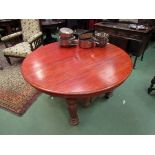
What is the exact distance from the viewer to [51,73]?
147 centimetres

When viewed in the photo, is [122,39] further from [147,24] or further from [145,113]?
[145,113]

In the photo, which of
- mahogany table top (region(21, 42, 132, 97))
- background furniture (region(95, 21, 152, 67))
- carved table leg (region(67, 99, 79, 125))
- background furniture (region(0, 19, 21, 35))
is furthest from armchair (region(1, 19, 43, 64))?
carved table leg (region(67, 99, 79, 125))

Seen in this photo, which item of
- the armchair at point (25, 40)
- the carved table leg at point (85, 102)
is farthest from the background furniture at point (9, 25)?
the carved table leg at point (85, 102)

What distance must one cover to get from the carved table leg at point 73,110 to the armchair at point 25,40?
1501 millimetres

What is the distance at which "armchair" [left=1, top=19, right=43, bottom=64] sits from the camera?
2.70 metres

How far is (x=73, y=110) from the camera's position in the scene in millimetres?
1642

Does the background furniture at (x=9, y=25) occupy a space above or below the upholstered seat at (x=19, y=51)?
above

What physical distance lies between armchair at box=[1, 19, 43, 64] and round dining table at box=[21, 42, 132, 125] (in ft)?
2.82

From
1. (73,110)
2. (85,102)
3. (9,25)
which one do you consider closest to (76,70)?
(73,110)

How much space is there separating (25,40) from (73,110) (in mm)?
2124

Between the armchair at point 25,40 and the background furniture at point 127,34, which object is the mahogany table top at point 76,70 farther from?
the background furniture at point 127,34

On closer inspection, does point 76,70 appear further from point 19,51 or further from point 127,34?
point 127,34

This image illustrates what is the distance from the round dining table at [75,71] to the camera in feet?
4.22

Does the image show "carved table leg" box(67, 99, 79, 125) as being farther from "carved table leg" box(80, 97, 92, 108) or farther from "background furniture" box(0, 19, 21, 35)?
"background furniture" box(0, 19, 21, 35)
